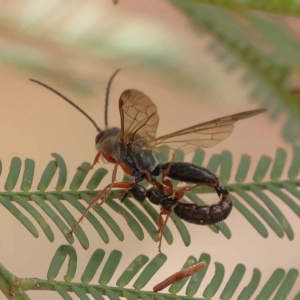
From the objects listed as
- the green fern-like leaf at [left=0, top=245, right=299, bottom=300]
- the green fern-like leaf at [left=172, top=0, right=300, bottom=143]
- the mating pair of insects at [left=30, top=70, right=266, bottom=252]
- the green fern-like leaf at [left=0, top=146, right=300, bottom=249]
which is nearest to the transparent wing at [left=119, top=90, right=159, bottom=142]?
the mating pair of insects at [left=30, top=70, right=266, bottom=252]

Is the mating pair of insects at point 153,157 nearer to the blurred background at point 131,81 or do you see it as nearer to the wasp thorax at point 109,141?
the wasp thorax at point 109,141

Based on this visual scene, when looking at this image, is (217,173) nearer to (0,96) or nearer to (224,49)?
(224,49)

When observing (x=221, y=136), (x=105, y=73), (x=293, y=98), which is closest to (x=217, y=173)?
(x=221, y=136)

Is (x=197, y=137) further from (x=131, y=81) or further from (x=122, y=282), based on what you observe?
(x=131, y=81)

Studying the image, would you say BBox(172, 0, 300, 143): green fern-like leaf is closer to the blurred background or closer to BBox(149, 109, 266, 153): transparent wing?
the blurred background

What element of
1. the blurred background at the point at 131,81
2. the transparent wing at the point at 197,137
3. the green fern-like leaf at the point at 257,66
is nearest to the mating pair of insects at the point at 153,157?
the transparent wing at the point at 197,137

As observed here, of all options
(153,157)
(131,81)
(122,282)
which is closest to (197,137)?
(153,157)
